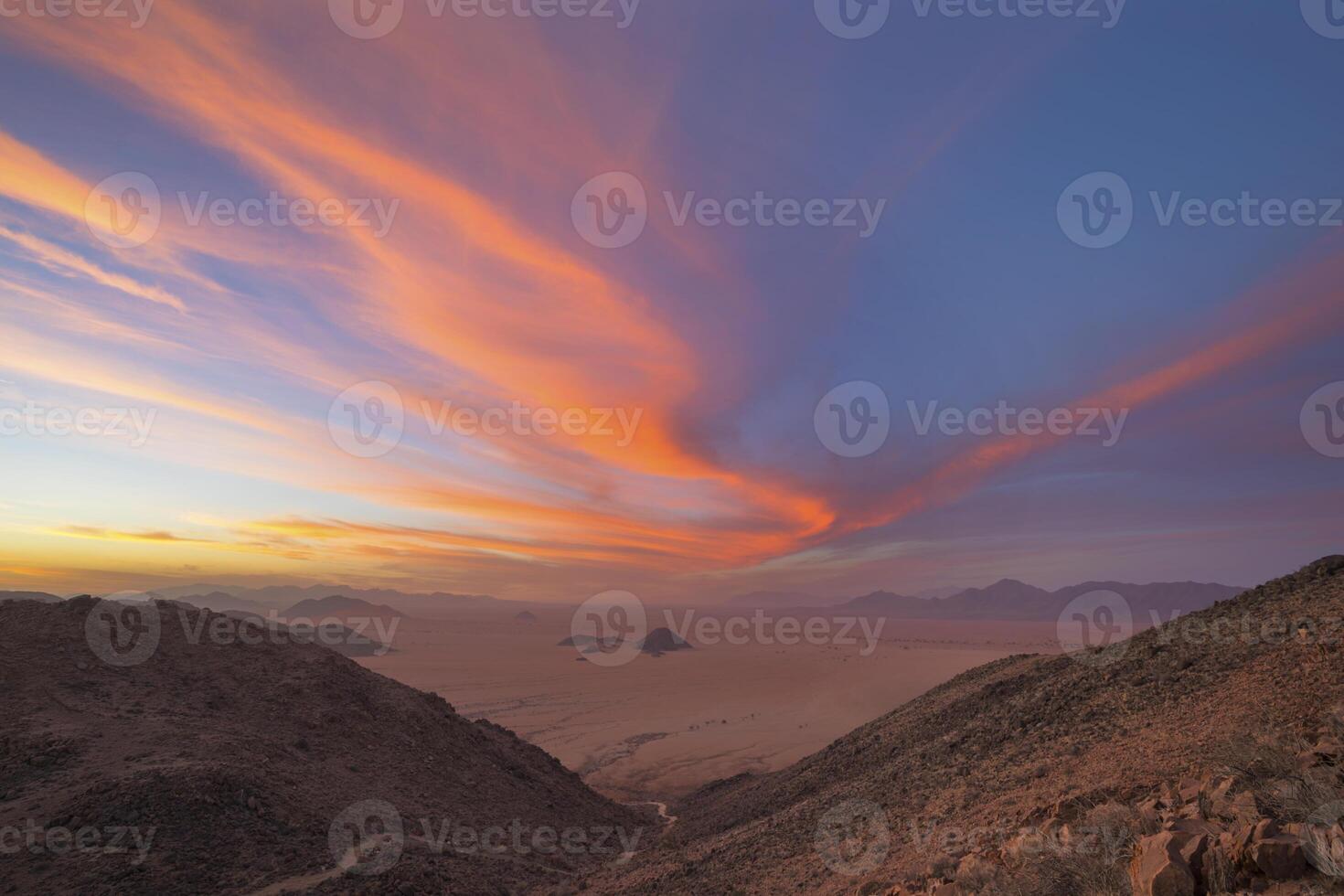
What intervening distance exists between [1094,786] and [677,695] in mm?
38057

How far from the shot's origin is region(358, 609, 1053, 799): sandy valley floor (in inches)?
1012

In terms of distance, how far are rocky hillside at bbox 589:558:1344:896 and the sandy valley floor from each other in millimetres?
11686
